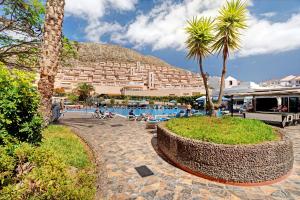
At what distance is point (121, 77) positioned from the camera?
11106cm

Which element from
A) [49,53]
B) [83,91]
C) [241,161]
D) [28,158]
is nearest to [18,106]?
[28,158]

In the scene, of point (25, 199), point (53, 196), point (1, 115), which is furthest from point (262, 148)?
point (1, 115)

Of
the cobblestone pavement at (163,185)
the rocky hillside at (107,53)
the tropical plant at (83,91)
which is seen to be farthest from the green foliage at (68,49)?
the rocky hillside at (107,53)

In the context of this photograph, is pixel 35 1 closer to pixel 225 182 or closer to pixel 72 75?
pixel 225 182

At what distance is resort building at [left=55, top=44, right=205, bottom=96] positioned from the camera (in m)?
78.2

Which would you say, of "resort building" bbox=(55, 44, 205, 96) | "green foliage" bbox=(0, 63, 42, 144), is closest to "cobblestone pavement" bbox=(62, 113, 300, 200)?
"green foliage" bbox=(0, 63, 42, 144)

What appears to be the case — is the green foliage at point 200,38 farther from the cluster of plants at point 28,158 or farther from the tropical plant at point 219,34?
the cluster of plants at point 28,158

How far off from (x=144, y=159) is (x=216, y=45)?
735cm

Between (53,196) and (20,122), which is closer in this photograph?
(53,196)

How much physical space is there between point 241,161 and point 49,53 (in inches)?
347

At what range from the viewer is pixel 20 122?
5652 millimetres

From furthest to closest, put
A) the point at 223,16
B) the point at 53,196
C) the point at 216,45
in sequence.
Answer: the point at 216,45 < the point at 223,16 < the point at 53,196

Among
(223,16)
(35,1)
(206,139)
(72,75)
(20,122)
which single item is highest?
(72,75)

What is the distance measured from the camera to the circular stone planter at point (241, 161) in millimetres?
5477
